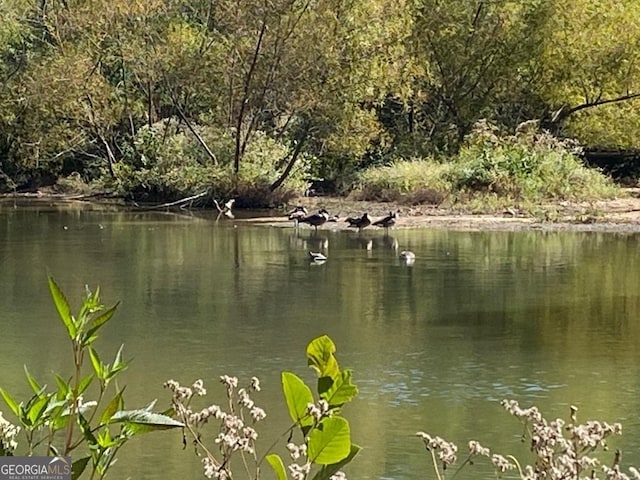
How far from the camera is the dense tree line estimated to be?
28.2m

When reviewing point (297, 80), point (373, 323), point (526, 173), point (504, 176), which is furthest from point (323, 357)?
→ point (297, 80)

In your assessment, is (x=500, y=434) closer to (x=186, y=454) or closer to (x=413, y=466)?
(x=413, y=466)

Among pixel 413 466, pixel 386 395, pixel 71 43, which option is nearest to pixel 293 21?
pixel 71 43

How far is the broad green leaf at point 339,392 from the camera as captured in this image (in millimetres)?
2432

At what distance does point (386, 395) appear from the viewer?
9172 mm

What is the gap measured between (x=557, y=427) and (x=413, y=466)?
13.8ft

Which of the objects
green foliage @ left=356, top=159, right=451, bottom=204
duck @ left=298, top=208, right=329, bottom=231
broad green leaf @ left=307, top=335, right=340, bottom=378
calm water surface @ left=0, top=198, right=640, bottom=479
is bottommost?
calm water surface @ left=0, top=198, right=640, bottom=479

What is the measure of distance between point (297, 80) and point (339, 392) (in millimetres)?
26167

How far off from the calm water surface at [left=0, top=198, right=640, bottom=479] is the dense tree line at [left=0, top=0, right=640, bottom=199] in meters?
7.27


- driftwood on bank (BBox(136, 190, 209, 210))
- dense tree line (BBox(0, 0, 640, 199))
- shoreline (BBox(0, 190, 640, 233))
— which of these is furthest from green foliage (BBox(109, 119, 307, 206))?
shoreline (BBox(0, 190, 640, 233))

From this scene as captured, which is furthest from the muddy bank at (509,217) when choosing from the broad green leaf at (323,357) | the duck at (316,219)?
the broad green leaf at (323,357)

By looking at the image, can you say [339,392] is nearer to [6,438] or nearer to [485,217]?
[6,438]

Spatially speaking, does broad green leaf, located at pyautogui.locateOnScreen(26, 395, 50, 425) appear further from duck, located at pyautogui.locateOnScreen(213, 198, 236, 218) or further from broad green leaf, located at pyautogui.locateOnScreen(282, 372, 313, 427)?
duck, located at pyautogui.locateOnScreen(213, 198, 236, 218)

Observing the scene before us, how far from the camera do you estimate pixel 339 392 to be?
2441 mm
